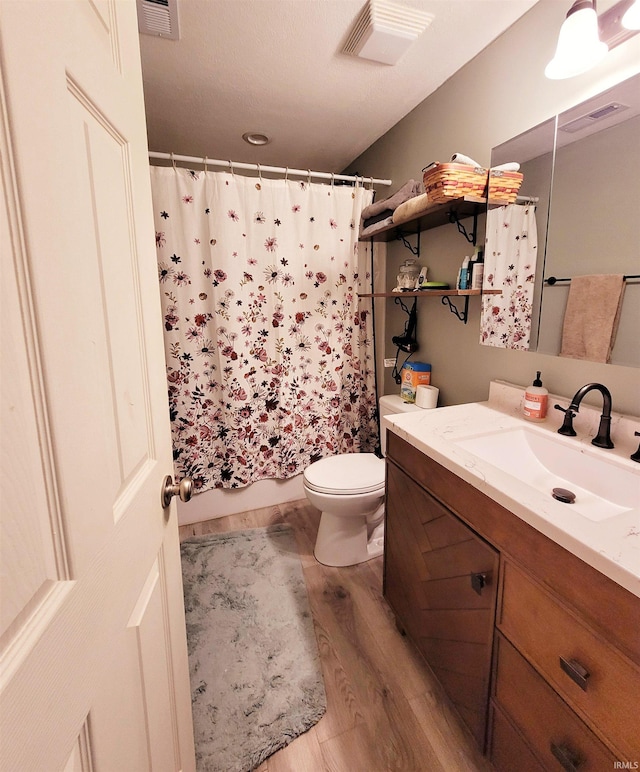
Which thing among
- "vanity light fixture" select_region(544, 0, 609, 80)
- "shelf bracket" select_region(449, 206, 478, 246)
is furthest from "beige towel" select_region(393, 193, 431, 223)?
"vanity light fixture" select_region(544, 0, 609, 80)

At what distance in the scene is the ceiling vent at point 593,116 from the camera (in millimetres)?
1105

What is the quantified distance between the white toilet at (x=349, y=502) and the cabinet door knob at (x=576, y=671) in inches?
40.6

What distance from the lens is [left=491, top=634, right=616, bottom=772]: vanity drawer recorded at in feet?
2.39

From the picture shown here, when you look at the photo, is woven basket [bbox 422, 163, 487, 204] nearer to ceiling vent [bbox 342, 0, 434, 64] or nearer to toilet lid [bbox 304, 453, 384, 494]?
ceiling vent [bbox 342, 0, 434, 64]

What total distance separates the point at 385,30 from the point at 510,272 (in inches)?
40.0

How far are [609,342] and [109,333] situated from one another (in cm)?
135

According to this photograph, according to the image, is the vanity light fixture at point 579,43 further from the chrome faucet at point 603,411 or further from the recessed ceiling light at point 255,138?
the recessed ceiling light at point 255,138

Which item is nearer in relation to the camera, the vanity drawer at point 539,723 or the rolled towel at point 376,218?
the vanity drawer at point 539,723

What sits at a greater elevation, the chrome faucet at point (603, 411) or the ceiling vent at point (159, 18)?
the ceiling vent at point (159, 18)

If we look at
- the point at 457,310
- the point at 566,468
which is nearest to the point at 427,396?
the point at 457,310

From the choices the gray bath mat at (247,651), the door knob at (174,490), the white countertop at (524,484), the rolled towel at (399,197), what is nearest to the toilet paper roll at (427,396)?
the white countertop at (524,484)

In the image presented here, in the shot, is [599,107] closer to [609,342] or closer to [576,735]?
[609,342]

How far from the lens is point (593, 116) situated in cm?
116

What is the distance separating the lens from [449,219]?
1.73 m
